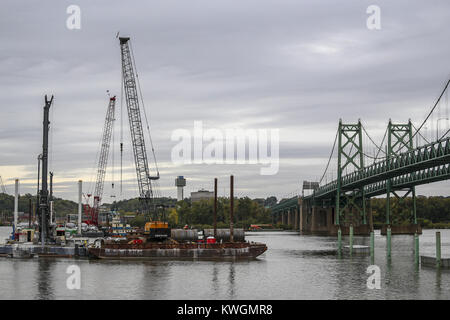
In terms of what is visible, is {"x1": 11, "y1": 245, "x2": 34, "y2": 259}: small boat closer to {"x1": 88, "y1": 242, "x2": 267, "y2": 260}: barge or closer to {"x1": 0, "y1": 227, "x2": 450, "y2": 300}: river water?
{"x1": 0, "y1": 227, "x2": 450, "y2": 300}: river water

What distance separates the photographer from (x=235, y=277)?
59.0m

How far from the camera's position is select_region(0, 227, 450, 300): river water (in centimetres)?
4844

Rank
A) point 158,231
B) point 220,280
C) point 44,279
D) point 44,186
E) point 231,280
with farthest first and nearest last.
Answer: point 158,231
point 44,186
point 44,279
point 231,280
point 220,280

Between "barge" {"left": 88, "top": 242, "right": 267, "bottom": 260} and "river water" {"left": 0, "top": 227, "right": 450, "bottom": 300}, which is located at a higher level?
"barge" {"left": 88, "top": 242, "right": 267, "bottom": 260}

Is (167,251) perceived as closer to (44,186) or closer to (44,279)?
(44,186)

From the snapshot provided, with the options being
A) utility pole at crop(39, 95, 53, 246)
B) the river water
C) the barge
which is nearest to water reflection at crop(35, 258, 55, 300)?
the river water

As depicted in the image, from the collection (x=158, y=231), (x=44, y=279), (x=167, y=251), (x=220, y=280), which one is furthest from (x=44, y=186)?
(x=220, y=280)

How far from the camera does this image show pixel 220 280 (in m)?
56.6

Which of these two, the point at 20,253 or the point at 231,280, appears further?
the point at 20,253

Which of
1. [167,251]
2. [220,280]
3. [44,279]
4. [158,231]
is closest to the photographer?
[220,280]

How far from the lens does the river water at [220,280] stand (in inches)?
1907
